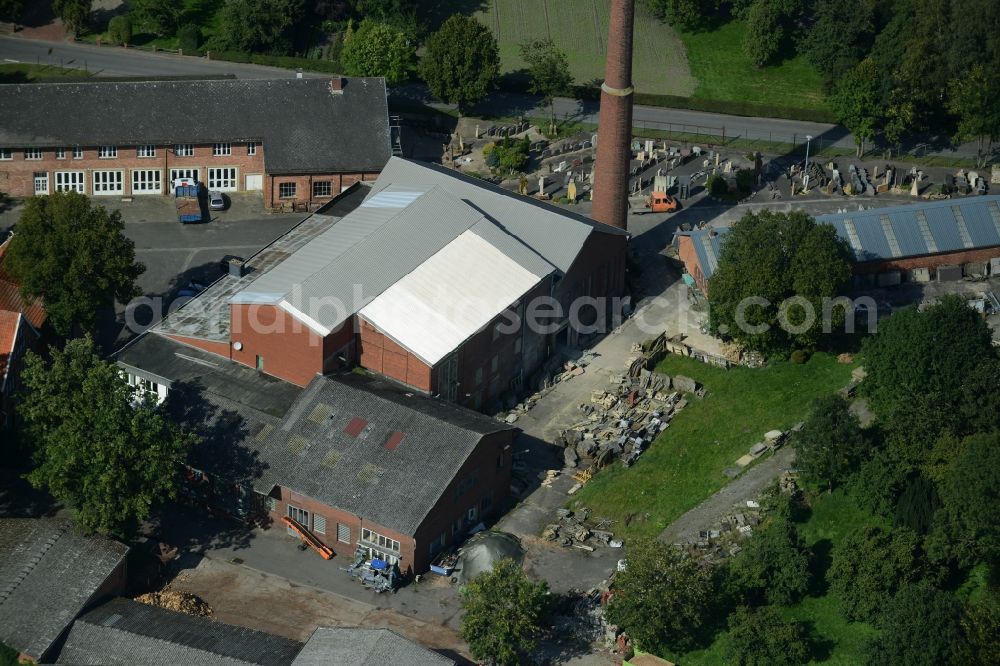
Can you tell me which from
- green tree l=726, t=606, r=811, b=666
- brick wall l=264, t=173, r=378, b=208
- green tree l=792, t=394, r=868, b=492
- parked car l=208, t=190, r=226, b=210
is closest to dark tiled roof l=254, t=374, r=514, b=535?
green tree l=792, t=394, r=868, b=492

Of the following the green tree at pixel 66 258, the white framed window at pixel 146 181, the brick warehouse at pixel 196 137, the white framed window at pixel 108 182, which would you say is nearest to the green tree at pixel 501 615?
the green tree at pixel 66 258

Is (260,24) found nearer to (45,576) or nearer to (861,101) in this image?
(861,101)

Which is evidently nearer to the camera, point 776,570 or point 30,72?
point 776,570

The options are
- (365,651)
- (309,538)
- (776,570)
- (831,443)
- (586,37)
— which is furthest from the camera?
(586,37)

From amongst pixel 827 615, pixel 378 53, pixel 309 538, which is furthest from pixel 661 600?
pixel 378 53

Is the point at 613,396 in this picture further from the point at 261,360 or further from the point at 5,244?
the point at 5,244

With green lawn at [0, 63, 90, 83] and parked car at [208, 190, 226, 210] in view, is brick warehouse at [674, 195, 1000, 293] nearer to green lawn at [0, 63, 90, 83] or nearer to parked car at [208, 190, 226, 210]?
parked car at [208, 190, 226, 210]

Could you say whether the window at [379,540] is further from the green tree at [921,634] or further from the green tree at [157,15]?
the green tree at [157,15]
